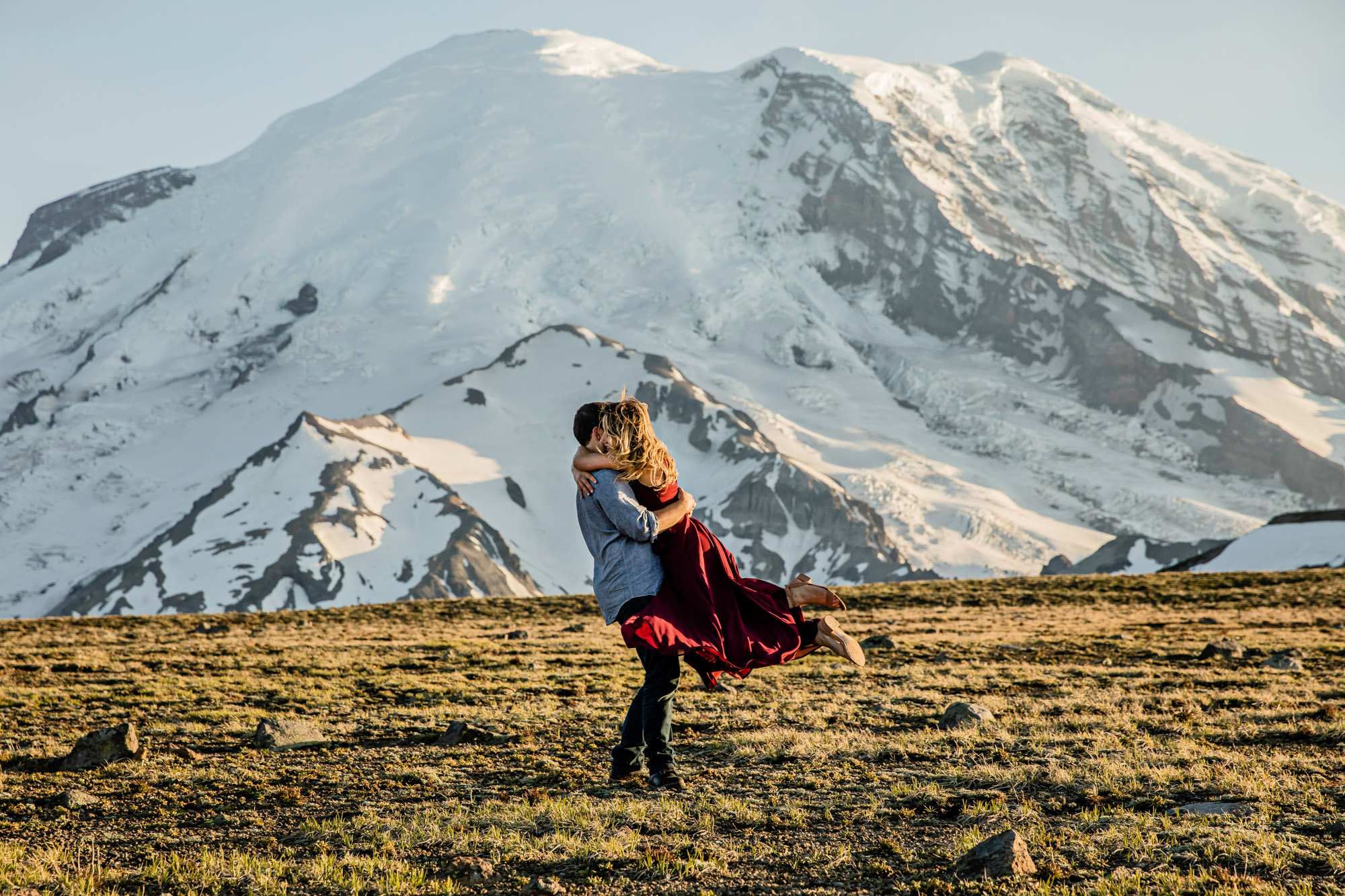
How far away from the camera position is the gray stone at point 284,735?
11.9 metres

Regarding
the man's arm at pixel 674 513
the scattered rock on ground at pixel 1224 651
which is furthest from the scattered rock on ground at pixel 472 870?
the scattered rock on ground at pixel 1224 651

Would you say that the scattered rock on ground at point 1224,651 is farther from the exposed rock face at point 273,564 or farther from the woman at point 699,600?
the exposed rock face at point 273,564

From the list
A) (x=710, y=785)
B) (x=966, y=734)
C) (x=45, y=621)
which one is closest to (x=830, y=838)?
(x=710, y=785)

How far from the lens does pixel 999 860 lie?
6.66 m

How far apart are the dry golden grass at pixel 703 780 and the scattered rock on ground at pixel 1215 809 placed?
0.45 feet

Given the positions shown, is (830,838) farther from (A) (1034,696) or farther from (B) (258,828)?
(A) (1034,696)

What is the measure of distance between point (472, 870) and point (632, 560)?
2.96 m

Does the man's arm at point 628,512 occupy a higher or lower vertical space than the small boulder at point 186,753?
higher

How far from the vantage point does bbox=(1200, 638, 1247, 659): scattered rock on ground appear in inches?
771

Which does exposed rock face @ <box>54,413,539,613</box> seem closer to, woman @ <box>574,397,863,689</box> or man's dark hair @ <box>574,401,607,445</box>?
man's dark hair @ <box>574,401,607,445</box>

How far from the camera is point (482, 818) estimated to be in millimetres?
8250

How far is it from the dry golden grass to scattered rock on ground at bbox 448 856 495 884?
0.39 ft

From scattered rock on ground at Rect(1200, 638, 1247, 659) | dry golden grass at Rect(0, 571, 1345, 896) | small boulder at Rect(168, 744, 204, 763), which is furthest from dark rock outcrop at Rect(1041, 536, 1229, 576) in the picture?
small boulder at Rect(168, 744, 204, 763)

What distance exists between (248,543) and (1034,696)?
190691 mm
